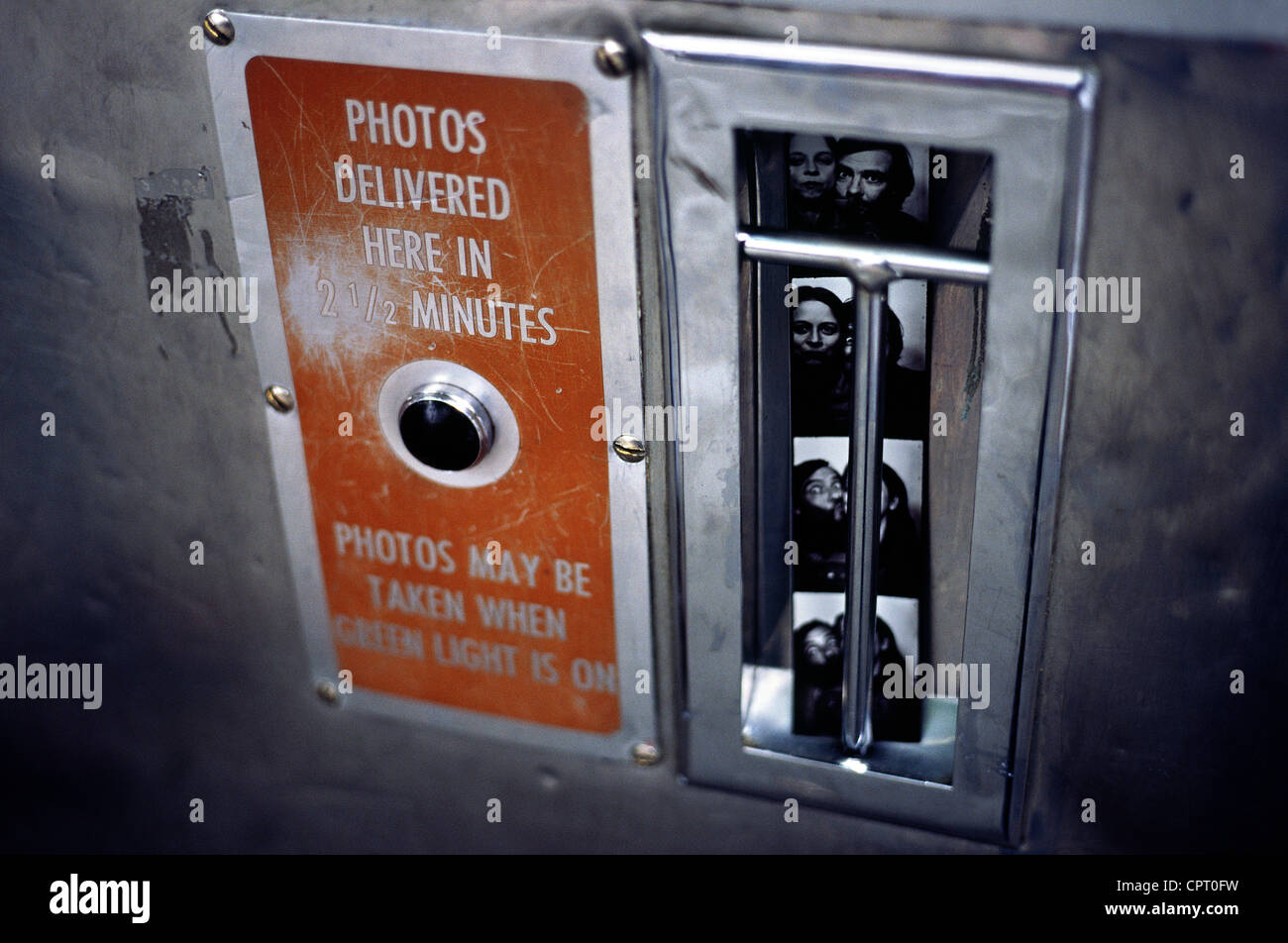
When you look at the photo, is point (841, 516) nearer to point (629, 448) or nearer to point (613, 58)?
point (629, 448)

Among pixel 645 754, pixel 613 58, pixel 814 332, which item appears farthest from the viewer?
pixel 645 754

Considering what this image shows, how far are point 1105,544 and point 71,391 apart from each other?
2.08 ft

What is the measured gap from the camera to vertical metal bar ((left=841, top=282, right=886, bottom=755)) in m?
0.67

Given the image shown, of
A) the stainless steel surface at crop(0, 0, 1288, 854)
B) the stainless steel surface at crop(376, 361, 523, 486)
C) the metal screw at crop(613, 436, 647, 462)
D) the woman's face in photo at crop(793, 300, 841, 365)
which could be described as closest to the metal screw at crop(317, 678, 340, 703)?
the stainless steel surface at crop(0, 0, 1288, 854)

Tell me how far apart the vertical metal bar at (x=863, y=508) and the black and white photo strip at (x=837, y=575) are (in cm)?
1

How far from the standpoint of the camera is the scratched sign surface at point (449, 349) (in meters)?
0.68

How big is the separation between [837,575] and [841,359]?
0.14 m

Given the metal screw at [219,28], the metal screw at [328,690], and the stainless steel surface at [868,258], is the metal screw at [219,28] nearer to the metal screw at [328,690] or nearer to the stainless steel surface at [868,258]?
the stainless steel surface at [868,258]

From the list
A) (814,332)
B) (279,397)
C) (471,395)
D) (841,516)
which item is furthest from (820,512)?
(279,397)

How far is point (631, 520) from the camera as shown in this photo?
2.53 feet

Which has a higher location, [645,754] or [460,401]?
[460,401]

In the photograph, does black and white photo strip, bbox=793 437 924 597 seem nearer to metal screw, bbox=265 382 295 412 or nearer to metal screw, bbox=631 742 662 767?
metal screw, bbox=631 742 662 767
